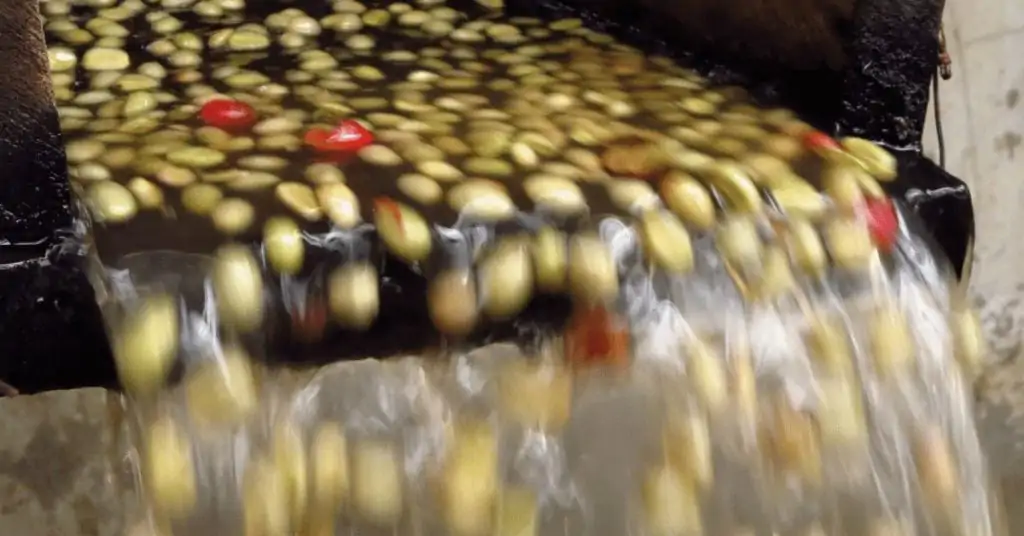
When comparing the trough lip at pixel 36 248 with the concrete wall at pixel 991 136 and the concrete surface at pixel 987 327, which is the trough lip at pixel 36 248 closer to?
the concrete surface at pixel 987 327

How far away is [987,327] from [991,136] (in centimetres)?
19

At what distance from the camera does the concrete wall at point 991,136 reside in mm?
950

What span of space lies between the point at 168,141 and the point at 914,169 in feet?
1.22

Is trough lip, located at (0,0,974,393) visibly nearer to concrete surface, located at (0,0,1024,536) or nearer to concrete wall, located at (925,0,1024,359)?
concrete surface, located at (0,0,1024,536)

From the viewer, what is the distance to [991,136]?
0.99m

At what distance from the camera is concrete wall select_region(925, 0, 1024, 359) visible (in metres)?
0.95

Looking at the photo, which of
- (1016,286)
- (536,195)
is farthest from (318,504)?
(1016,286)

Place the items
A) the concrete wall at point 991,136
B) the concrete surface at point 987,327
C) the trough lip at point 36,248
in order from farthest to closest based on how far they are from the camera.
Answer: the concrete wall at point 991,136
the concrete surface at point 987,327
the trough lip at point 36,248

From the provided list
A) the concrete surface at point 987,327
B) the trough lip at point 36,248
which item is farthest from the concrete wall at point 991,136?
the trough lip at point 36,248

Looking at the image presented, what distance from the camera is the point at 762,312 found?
1.65 feet

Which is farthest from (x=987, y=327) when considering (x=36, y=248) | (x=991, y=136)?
(x=36, y=248)

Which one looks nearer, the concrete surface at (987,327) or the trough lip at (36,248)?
the trough lip at (36,248)

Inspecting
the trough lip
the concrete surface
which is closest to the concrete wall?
the concrete surface

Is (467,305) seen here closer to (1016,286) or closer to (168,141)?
(168,141)
